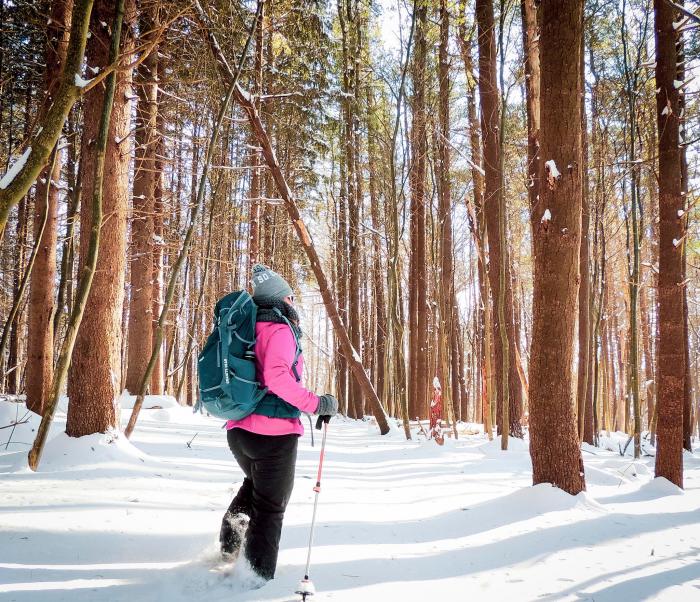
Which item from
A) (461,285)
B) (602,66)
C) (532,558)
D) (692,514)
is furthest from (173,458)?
(461,285)

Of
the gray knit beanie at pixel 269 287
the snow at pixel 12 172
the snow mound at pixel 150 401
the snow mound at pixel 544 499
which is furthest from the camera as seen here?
the snow mound at pixel 150 401

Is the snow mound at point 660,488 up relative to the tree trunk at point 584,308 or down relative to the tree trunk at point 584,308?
down

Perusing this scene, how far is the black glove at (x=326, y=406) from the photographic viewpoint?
2.72 meters

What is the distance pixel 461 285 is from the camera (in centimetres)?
2462

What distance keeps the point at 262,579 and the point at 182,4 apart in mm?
6429

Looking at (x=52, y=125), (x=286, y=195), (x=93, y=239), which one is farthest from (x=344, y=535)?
(x=286, y=195)

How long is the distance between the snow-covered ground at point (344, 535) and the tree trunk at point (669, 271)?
58cm

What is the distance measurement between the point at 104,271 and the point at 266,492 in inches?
154

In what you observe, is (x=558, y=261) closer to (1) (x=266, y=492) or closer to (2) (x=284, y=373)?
(2) (x=284, y=373)

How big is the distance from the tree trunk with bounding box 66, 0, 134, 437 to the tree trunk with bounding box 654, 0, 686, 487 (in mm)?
6595

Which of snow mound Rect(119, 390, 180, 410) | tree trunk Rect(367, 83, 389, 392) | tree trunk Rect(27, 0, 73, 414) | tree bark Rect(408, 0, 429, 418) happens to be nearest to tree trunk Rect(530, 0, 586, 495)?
tree trunk Rect(367, 83, 389, 392)

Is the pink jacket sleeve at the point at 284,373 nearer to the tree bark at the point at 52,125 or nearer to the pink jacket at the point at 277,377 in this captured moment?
the pink jacket at the point at 277,377

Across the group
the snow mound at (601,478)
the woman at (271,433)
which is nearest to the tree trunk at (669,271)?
the snow mound at (601,478)

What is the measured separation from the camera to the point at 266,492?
2652 mm
